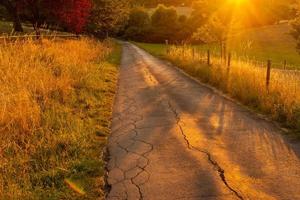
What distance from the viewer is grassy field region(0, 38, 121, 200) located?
6.30 m

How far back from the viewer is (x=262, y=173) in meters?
6.84

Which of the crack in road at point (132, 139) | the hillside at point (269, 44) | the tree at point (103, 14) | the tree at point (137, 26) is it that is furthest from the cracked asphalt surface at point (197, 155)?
the tree at point (137, 26)

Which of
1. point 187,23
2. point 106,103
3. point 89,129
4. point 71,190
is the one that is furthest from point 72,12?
point 187,23

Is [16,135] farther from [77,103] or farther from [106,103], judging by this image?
[106,103]

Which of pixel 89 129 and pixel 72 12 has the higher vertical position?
pixel 72 12

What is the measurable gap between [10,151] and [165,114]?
491 centimetres

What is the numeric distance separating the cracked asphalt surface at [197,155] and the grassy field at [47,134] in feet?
1.34

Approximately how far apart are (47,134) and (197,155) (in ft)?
9.31

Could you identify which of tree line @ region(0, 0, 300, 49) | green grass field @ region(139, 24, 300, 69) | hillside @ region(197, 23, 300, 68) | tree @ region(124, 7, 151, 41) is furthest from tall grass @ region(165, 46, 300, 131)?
tree @ region(124, 7, 151, 41)

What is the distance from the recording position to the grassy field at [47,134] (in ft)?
20.7

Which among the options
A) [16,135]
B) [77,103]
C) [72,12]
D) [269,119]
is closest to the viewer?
[16,135]

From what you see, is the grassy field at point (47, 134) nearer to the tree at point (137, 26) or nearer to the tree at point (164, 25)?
the tree at point (164, 25)

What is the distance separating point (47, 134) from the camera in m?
8.14

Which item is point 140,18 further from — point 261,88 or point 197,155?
point 197,155
